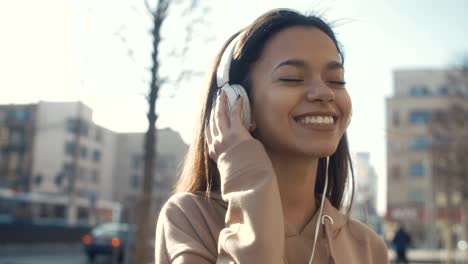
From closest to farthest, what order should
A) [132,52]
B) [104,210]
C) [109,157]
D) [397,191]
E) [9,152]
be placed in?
1. [132,52]
2. [9,152]
3. [104,210]
4. [397,191]
5. [109,157]

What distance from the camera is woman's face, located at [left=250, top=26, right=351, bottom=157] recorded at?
4.34 ft

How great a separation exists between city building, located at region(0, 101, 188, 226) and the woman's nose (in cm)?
1899

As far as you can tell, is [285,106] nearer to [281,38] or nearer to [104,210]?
[281,38]

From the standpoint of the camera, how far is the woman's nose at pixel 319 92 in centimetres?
132

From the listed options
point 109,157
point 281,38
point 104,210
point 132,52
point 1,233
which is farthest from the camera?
point 109,157

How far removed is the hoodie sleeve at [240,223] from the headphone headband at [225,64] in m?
0.21

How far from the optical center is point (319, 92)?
4.32 feet

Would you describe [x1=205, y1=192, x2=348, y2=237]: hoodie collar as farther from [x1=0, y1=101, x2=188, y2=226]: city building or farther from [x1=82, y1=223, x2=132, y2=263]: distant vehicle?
[x1=0, y1=101, x2=188, y2=226]: city building

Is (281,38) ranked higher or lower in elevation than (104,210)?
higher

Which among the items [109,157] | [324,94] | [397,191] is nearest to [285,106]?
[324,94]

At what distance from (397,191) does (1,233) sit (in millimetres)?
41372

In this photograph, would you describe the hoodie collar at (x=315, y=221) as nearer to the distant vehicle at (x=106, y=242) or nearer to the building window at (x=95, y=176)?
the distant vehicle at (x=106, y=242)

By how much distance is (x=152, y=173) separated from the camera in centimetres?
797

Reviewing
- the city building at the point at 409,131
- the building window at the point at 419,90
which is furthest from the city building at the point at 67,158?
the building window at the point at 419,90
